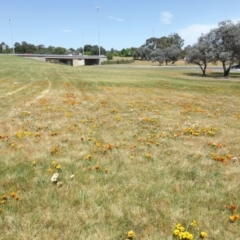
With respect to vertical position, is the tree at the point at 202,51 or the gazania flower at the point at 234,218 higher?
the tree at the point at 202,51

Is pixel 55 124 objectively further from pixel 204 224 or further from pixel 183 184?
pixel 204 224

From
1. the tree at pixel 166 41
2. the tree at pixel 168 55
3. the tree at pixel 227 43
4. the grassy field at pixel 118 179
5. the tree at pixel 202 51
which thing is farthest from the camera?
the tree at pixel 166 41

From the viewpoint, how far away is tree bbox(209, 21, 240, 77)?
36.9 m

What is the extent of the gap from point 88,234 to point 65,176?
1.64 m

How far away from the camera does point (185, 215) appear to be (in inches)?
144

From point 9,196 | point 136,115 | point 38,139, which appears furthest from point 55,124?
point 9,196

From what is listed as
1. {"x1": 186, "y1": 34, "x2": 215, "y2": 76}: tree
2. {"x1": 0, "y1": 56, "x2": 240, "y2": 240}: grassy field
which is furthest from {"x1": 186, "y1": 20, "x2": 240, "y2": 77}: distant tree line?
{"x1": 0, "y1": 56, "x2": 240, "y2": 240}: grassy field

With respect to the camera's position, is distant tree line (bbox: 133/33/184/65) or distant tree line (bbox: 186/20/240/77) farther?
distant tree line (bbox: 133/33/184/65)

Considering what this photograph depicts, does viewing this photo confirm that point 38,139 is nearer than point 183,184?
No

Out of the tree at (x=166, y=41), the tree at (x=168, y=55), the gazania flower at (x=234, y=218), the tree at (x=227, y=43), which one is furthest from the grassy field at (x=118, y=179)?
the tree at (x=166, y=41)

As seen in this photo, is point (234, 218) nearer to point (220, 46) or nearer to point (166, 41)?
point (220, 46)

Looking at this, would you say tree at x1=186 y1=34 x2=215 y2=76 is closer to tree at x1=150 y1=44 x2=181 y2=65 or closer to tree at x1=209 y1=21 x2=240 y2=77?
tree at x1=209 y1=21 x2=240 y2=77

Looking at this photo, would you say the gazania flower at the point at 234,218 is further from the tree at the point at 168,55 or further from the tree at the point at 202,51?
the tree at the point at 168,55

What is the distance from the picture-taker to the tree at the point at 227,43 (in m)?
36.9
